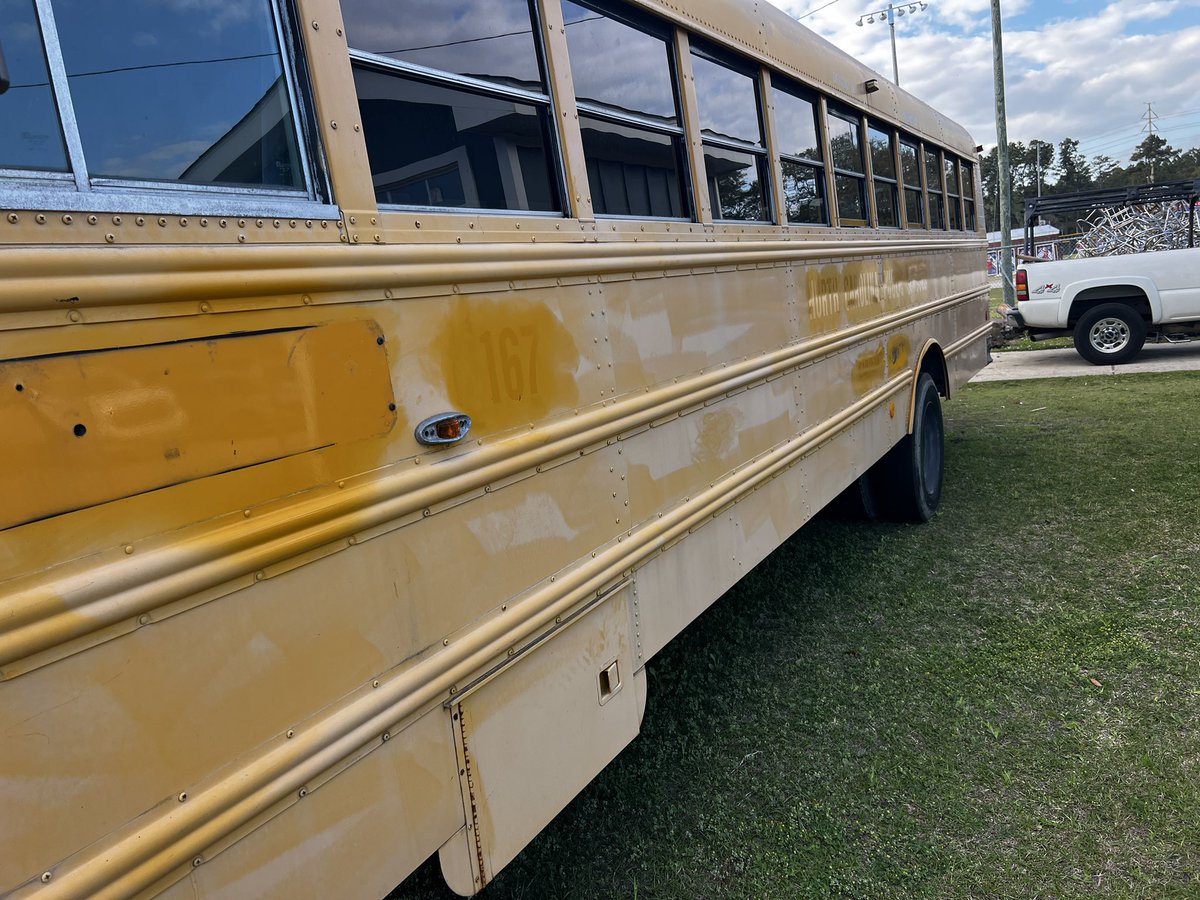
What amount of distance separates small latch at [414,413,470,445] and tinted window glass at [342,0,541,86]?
679 millimetres

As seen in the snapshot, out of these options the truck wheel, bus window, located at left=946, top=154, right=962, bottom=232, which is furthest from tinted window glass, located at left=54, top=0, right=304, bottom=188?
the truck wheel

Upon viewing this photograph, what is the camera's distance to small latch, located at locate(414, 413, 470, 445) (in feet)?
4.85

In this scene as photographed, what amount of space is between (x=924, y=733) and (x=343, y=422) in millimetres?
2322

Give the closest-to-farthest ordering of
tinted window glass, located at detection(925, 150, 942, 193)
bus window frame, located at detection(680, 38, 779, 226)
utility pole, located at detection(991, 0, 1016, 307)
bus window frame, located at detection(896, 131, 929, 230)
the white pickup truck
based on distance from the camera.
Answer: bus window frame, located at detection(680, 38, 779, 226), bus window frame, located at detection(896, 131, 929, 230), tinted window glass, located at detection(925, 150, 942, 193), the white pickup truck, utility pole, located at detection(991, 0, 1016, 307)

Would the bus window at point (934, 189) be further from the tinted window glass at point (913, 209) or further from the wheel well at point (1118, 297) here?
the wheel well at point (1118, 297)

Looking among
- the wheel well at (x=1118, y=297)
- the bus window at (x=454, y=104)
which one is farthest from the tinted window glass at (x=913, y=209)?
the wheel well at (x=1118, y=297)

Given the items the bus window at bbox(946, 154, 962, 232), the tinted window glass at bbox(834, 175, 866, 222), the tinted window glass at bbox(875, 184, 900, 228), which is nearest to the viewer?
the tinted window glass at bbox(834, 175, 866, 222)

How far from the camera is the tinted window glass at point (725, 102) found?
2520mm

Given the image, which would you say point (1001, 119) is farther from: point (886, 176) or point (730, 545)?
point (730, 545)

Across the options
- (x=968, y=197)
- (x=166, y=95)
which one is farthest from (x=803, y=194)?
(x=968, y=197)

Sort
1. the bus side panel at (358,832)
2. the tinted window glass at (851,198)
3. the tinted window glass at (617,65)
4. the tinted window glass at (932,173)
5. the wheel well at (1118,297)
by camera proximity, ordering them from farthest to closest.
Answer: the wheel well at (1118,297)
the tinted window glass at (932,173)
the tinted window glass at (851,198)
the tinted window glass at (617,65)
the bus side panel at (358,832)

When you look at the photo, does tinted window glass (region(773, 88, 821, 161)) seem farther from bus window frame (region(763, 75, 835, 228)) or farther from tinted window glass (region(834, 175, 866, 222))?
tinted window glass (region(834, 175, 866, 222))

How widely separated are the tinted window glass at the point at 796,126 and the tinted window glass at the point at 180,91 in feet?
7.19

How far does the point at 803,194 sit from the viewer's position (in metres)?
3.27
